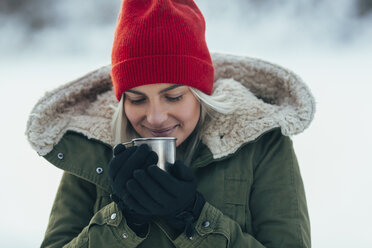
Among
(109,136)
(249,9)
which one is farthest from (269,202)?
(249,9)

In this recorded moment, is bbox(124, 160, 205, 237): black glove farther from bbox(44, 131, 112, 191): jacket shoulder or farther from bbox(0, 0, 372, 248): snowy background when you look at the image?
bbox(0, 0, 372, 248): snowy background

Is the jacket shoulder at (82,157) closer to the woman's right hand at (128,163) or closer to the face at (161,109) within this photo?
the face at (161,109)

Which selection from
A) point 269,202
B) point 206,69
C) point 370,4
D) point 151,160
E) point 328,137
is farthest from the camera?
point 370,4

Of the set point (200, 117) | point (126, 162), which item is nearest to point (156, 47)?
point (200, 117)

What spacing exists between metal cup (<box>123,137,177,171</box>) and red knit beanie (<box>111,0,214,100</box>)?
0.27 meters

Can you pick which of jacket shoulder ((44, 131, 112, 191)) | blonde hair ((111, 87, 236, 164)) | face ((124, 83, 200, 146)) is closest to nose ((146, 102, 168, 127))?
face ((124, 83, 200, 146))

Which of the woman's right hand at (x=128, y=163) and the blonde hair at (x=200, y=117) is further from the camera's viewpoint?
the blonde hair at (x=200, y=117)

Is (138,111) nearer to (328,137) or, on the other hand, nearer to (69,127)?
(69,127)

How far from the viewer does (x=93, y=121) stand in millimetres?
1476

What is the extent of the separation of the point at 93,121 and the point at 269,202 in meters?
0.65

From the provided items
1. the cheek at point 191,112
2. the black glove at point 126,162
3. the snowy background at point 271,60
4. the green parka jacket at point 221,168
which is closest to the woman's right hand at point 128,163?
the black glove at point 126,162

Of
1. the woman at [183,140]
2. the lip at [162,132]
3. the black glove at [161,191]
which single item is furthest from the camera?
the lip at [162,132]

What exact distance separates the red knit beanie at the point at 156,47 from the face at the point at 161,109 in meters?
0.03

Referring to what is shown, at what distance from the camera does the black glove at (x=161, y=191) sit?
1.06m
